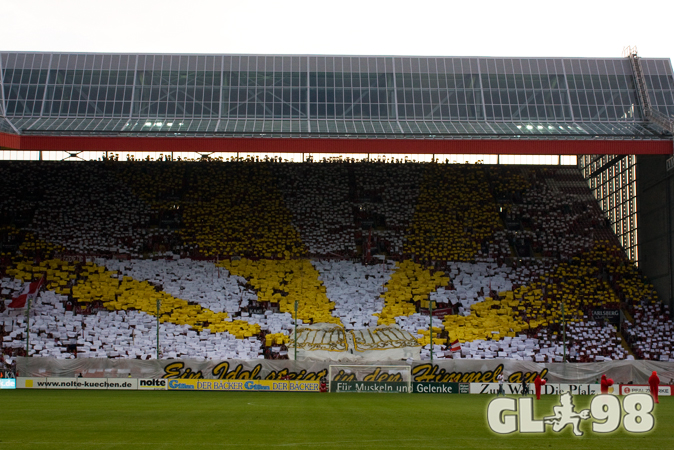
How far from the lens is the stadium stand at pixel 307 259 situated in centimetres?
4609

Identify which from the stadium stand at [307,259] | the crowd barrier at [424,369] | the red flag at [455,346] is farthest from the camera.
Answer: the stadium stand at [307,259]

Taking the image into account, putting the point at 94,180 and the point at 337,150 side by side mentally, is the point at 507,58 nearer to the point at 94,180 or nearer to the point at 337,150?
the point at 337,150

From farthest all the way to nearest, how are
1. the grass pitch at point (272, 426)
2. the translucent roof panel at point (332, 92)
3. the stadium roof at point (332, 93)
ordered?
the translucent roof panel at point (332, 92)
the stadium roof at point (332, 93)
the grass pitch at point (272, 426)

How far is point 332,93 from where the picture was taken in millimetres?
55219

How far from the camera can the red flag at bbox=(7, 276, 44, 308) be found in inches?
1836

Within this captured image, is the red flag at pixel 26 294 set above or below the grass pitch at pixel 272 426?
above

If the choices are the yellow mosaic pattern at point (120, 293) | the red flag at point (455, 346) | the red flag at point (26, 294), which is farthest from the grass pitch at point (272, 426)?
the red flag at point (26, 294)

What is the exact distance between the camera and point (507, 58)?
57281 mm

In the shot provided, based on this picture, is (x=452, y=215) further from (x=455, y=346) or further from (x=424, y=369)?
(x=424, y=369)

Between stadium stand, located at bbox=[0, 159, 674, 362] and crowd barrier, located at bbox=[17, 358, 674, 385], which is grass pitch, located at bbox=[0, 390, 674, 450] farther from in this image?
stadium stand, located at bbox=[0, 159, 674, 362]

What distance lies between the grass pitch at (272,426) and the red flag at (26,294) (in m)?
18.6

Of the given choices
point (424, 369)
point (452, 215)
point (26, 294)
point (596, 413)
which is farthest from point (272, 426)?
point (452, 215)

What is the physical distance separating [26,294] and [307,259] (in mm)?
19487

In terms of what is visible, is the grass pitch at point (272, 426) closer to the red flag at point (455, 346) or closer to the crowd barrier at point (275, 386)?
the crowd barrier at point (275, 386)
